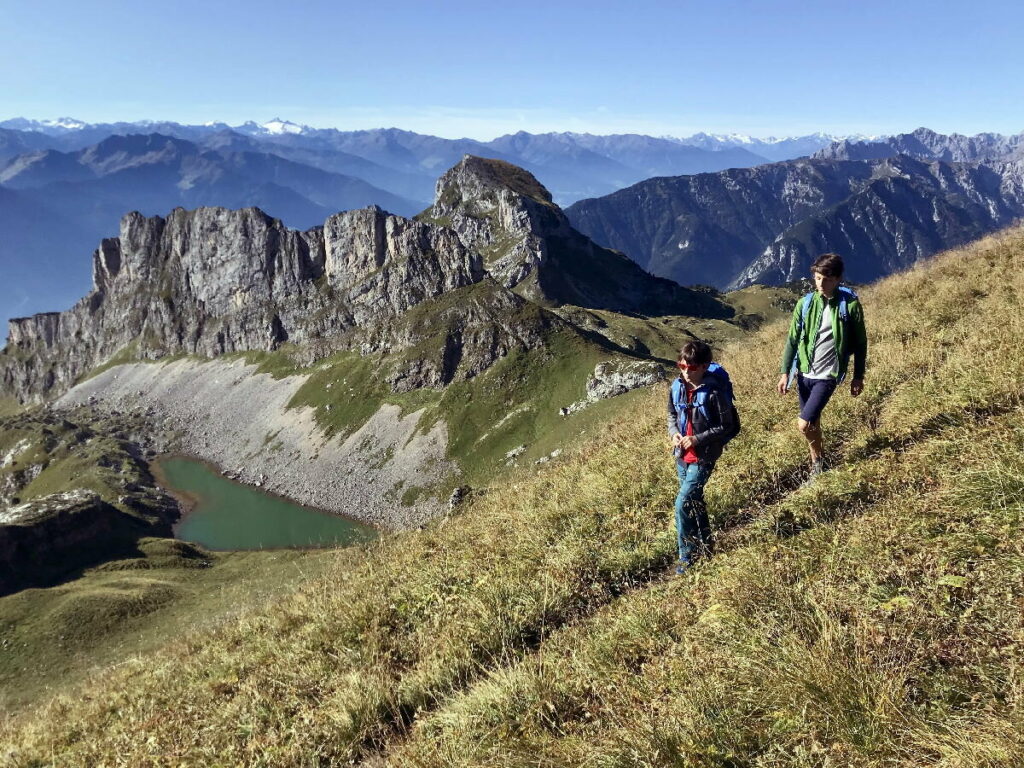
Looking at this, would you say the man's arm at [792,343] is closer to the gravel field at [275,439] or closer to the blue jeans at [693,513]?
the blue jeans at [693,513]

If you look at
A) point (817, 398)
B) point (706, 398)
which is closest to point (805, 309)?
point (817, 398)

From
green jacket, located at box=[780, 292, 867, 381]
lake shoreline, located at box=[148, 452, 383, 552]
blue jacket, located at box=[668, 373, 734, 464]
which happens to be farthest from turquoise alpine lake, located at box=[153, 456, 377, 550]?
blue jacket, located at box=[668, 373, 734, 464]

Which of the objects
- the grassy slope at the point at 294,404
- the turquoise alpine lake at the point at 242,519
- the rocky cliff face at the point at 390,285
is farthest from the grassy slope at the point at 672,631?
the rocky cliff face at the point at 390,285

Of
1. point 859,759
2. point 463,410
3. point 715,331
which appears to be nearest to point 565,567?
point 859,759

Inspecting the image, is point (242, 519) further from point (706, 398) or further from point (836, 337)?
point (836, 337)

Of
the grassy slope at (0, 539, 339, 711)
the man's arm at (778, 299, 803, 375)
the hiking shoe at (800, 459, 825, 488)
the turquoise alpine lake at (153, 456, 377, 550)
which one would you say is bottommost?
the turquoise alpine lake at (153, 456, 377, 550)

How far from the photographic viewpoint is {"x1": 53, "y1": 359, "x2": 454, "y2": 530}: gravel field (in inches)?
3962

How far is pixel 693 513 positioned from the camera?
8.00 meters

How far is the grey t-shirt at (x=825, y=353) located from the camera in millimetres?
9023

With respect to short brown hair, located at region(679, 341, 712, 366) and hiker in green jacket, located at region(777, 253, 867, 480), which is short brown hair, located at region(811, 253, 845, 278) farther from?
short brown hair, located at region(679, 341, 712, 366)

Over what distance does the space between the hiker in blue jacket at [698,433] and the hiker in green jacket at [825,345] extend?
1.88 metres

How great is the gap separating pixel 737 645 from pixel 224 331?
669 ft

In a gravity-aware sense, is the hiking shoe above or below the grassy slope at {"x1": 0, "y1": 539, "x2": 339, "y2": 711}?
above

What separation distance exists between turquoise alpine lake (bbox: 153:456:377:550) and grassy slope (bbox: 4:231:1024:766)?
7635cm
